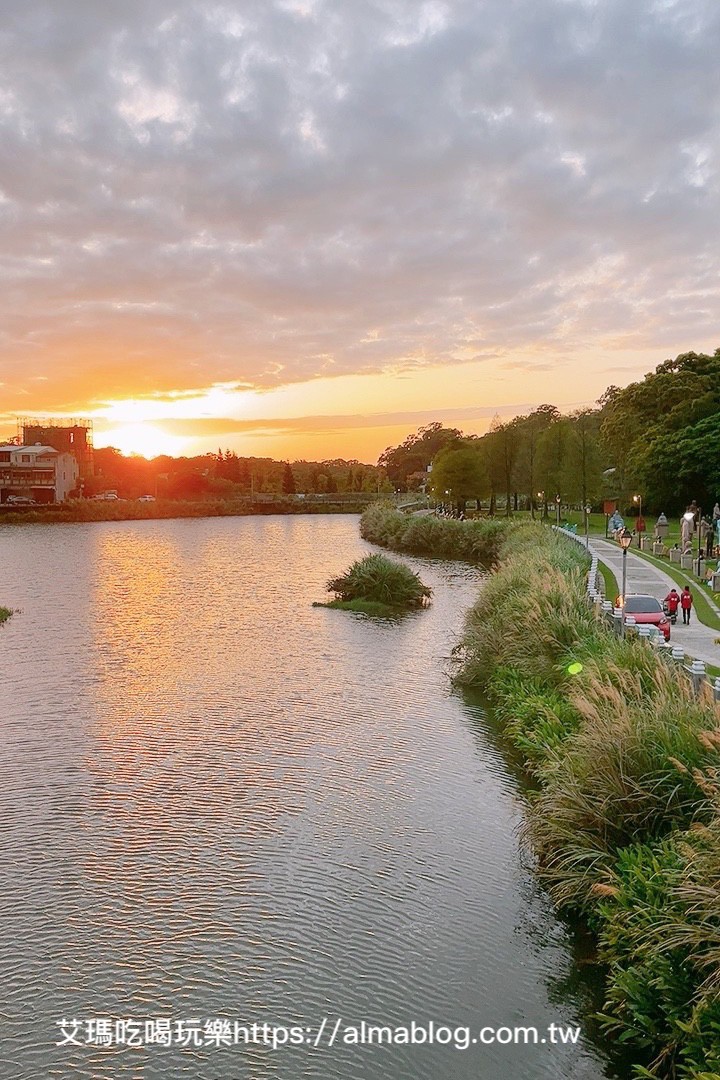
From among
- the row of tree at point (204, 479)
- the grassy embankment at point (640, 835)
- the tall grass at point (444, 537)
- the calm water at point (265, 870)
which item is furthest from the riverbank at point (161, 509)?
Answer: the grassy embankment at point (640, 835)

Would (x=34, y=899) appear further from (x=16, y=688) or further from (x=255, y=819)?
(x=16, y=688)

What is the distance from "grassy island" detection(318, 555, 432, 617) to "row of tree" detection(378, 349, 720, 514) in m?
35.4

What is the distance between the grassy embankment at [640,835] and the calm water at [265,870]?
664 millimetres

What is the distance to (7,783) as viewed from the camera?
610 inches

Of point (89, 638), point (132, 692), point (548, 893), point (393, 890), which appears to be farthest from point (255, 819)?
point (89, 638)

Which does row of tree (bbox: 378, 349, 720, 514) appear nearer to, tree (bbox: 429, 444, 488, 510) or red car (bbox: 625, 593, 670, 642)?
tree (bbox: 429, 444, 488, 510)

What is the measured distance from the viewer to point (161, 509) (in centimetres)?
12181

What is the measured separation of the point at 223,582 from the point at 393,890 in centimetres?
3690

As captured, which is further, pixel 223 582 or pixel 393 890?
pixel 223 582

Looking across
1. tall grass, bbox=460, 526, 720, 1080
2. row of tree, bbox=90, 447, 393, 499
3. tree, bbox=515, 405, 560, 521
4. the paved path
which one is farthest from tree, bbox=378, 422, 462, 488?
tall grass, bbox=460, 526, 720, 1080

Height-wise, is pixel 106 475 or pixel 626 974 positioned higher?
pixel 106 475

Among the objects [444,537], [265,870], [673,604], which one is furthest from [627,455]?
[265,870]

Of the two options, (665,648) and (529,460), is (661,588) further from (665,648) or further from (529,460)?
(529,460)

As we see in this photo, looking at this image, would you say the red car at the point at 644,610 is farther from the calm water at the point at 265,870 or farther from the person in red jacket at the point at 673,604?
the calm water at the point at 265,870
